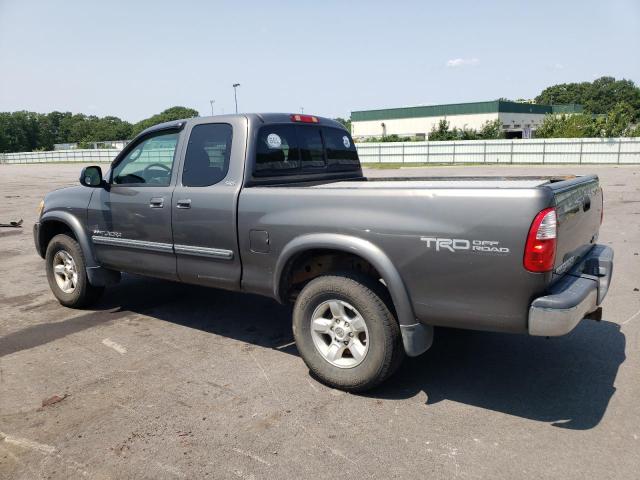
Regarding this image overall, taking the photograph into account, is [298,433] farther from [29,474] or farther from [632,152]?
[632,152]

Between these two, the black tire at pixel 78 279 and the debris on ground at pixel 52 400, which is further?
the black tire at pixel 78 279

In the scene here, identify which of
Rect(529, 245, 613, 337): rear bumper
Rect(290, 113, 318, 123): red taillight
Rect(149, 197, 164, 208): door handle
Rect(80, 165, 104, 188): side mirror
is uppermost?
Rect(290, 113, 318, 123): red taillight

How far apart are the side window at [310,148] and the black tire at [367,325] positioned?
5.02ft

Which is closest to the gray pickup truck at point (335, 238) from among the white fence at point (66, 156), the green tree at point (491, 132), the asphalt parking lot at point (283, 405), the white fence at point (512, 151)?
the asphalt parking lot at point (283, 405)

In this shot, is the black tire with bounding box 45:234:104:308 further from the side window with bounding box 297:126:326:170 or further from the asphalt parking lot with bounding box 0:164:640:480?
the side window with bounding box 297:126:326:170

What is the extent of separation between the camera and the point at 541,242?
2926 mm

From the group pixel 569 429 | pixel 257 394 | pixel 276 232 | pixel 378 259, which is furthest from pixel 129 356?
pixel 569 429

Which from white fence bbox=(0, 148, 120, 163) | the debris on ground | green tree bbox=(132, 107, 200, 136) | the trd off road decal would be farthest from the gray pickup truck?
green tree bbox=(132, 107, 200, 136)

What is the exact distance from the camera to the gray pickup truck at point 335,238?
3.03m

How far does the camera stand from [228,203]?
13.8 feet

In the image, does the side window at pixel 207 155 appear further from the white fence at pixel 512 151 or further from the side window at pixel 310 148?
the white fence at pixel 512 151

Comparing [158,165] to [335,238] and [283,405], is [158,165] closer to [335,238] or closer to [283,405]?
[335,238]

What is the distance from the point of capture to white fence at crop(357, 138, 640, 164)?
35219mm

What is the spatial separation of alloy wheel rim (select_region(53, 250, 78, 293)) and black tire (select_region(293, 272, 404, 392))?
3.09 metres
